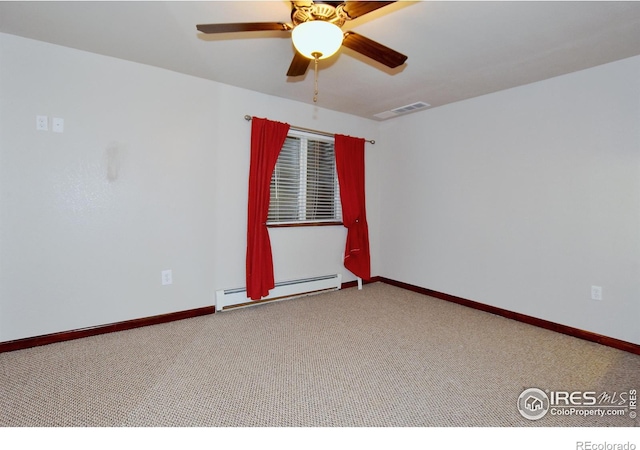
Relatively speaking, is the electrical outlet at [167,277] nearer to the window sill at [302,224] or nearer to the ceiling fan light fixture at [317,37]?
the window sill at [302,224]

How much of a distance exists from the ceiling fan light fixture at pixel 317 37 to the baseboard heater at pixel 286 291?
2440 mm

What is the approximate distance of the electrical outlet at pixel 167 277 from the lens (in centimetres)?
291

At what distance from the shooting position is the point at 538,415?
64.9 inches

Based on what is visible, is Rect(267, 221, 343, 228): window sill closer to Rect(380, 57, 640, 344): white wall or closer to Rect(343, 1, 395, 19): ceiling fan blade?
Rect(380, 57, 640, 344): white wall

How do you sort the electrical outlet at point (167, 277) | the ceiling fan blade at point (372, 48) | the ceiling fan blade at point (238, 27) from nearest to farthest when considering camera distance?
the ceiling fan blade at point (238, 27) < the ceiling fan blade at point (372, 48) < the electrical outlet at point (167, 277)

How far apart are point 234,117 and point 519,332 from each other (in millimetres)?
3399

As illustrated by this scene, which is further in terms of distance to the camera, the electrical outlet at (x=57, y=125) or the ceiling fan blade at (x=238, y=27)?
the electrical outlet at (x=57, y=125)

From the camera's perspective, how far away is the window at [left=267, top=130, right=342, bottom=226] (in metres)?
3.60

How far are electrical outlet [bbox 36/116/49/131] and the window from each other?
1.94 metres

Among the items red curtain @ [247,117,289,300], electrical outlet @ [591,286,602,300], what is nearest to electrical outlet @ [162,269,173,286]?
red curtain @ [247,117,289,300]

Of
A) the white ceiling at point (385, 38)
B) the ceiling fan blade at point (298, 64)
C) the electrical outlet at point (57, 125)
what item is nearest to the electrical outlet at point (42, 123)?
the electrical outlet at point (57, 125)

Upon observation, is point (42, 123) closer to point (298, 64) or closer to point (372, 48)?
point (298, 64)

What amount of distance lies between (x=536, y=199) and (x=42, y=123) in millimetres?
4217
